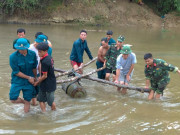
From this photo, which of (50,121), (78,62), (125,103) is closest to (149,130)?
(125,103)

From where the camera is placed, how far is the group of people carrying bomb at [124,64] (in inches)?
214

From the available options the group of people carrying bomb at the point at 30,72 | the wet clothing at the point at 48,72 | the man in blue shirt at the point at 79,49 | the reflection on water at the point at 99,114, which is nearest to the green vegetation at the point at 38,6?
the reflection on water at the point at 99,114

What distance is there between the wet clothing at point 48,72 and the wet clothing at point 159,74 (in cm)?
237

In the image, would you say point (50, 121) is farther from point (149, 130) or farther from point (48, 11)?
point (48, 11)

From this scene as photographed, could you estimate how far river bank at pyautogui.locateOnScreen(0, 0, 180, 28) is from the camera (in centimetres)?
2008

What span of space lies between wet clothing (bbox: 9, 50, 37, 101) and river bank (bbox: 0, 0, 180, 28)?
16000 millimetres

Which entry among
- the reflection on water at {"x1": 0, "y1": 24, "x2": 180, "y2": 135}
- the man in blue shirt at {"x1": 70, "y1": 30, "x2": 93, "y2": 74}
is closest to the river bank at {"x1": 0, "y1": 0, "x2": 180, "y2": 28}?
the reflection on water at {"x1": 0, "y1": 24, "x2": 180, "y2": 135}

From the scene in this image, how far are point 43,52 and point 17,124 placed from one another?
1527 millimetres

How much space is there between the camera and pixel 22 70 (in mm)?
4430

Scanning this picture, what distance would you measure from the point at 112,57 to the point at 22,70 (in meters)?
2.92

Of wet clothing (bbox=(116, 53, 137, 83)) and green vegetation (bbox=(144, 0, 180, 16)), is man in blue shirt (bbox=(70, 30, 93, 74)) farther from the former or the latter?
green vegetation (bbox=(144, 0, 180, 16))

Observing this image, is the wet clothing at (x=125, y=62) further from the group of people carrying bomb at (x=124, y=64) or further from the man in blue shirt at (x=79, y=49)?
the man in blue shirt at (x=79, y=49)

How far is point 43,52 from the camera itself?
423 centimetres

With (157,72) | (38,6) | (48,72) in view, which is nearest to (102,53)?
(157,72)
